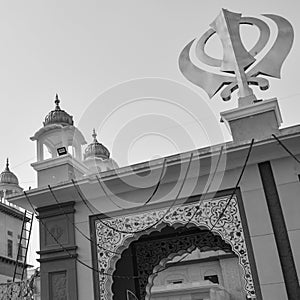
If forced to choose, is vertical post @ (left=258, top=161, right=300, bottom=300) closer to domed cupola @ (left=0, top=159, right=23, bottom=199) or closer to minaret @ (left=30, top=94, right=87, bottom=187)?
minaret @ (left=30, top=94, right=87, bottom=187)

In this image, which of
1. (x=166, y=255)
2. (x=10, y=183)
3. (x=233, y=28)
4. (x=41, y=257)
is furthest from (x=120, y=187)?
(x=10, y=183)

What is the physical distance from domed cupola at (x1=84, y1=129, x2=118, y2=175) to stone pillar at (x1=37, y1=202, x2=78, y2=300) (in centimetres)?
198

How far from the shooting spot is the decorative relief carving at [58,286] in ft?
17.6

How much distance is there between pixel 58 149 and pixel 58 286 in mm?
1933

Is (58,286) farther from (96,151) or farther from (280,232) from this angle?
(96,151)

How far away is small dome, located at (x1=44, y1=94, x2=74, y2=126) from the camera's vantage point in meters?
6.37

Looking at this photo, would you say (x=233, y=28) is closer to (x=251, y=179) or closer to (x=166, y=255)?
(x=251, y=179)

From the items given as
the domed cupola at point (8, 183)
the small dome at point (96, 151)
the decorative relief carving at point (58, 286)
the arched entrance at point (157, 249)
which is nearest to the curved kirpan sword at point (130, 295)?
the arched entrance at point (157, 249)

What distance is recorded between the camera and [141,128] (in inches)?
233

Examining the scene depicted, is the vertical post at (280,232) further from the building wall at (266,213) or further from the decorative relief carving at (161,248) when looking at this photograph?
the decorative relief carving at (161,248)

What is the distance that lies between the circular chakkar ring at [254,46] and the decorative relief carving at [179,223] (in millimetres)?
1922

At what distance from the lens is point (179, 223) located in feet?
16.8

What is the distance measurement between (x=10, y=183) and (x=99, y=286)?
7.59 metres

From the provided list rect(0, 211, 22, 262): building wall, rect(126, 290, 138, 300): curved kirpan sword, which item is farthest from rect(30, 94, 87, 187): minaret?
rect(0, 211, 22, 262): building wall
